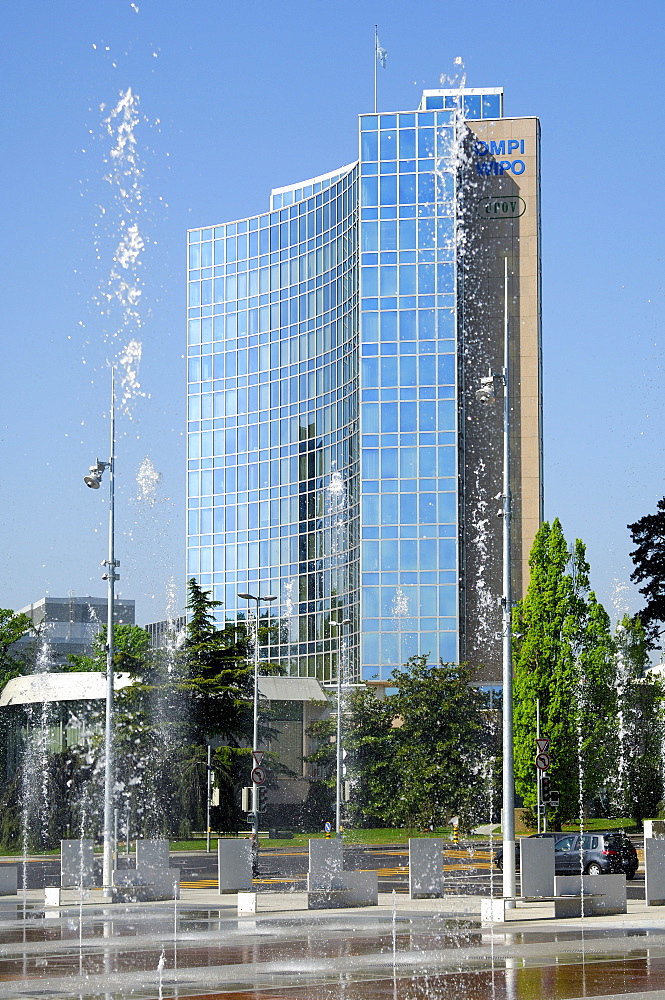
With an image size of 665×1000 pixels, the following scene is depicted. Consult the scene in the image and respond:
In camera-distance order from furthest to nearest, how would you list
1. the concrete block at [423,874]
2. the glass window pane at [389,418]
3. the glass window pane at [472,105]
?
the glass window pane at [472,105], the glass window pane at [389,418], the concrete block at [423,874]

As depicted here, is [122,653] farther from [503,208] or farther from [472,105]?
[472,105]

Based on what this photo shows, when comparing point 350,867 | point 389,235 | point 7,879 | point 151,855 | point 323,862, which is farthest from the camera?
point 389,235

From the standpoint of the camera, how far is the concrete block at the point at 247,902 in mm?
27328

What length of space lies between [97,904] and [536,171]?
70.9 metres

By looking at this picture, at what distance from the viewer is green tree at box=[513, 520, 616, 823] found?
64812 mm

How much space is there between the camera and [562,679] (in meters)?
→ 65.1

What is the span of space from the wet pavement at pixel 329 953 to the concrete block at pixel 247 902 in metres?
0.43

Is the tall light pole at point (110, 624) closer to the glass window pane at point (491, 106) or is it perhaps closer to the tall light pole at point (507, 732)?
the tall light pole at point (507, 732)

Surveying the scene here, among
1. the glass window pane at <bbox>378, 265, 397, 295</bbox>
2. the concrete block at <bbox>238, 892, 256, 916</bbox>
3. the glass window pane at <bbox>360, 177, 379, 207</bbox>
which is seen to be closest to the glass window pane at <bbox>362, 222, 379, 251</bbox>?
the glass window pane at <bbox>360, 177, 379, 207</bbox>

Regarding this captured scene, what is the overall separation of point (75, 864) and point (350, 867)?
45.6ft

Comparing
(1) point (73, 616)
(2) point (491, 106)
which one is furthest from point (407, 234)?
(1) point (73, 616)

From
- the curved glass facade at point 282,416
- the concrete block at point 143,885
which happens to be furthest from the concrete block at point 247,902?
the curved glass facade at point 282,416

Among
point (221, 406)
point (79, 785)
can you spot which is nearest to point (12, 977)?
point (79, 785)

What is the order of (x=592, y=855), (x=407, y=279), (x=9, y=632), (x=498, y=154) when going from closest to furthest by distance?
(x=592, y=855), (x=9, y=632), (x=407, y=279), (x=498, y=154)
